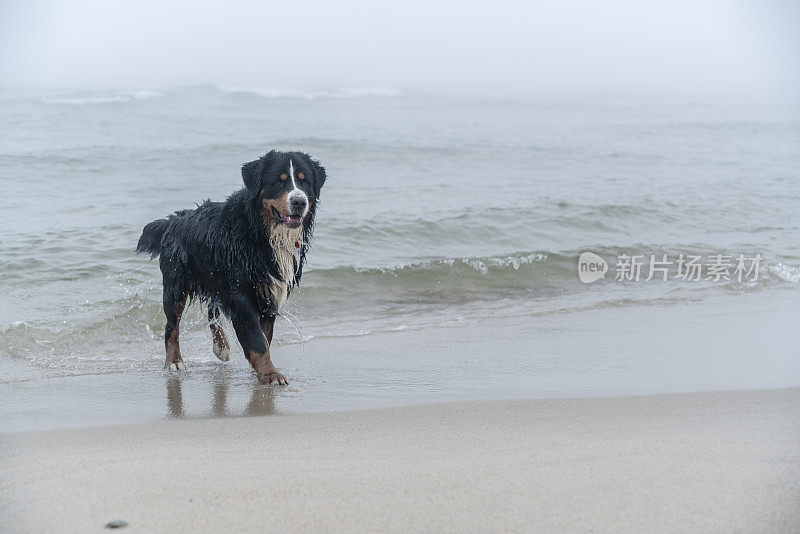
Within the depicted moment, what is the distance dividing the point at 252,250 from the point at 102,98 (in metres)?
25.9

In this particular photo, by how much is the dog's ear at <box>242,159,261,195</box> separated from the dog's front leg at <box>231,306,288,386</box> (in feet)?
2.67

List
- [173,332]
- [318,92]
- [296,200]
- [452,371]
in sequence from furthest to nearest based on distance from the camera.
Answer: [318,92]
[173,332]
[452,371]
[296,200]

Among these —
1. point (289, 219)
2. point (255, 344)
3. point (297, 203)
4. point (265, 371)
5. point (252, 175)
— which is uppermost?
point (252, 175)

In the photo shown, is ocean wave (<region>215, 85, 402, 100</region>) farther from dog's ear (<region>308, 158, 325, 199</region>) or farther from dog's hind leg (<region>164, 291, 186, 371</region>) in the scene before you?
dog's ear (<region>308, 158, 325, 199</region>)

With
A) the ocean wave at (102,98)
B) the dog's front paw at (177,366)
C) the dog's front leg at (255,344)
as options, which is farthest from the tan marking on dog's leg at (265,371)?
the ocean wave at (102,98)

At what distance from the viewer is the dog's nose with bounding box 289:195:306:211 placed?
15.9 ft

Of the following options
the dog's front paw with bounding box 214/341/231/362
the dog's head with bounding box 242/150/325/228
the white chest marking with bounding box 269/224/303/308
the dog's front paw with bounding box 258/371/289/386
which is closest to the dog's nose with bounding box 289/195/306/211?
the dog's head with bounding box 242/150/325/228

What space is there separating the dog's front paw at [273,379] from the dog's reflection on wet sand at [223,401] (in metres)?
0.05

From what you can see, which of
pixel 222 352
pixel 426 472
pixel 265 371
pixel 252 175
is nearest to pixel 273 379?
pixel 265 371

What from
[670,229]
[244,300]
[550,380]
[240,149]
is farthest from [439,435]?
[240,149]

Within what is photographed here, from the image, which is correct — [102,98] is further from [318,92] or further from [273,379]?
[273,379]

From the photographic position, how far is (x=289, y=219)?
4.96 m

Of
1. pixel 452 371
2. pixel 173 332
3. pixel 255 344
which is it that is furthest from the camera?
pixel 173 332

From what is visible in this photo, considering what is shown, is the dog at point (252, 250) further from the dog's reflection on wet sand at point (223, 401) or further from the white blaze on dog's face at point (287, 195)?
the dog's reflection on wet sand at point (223, 401)
